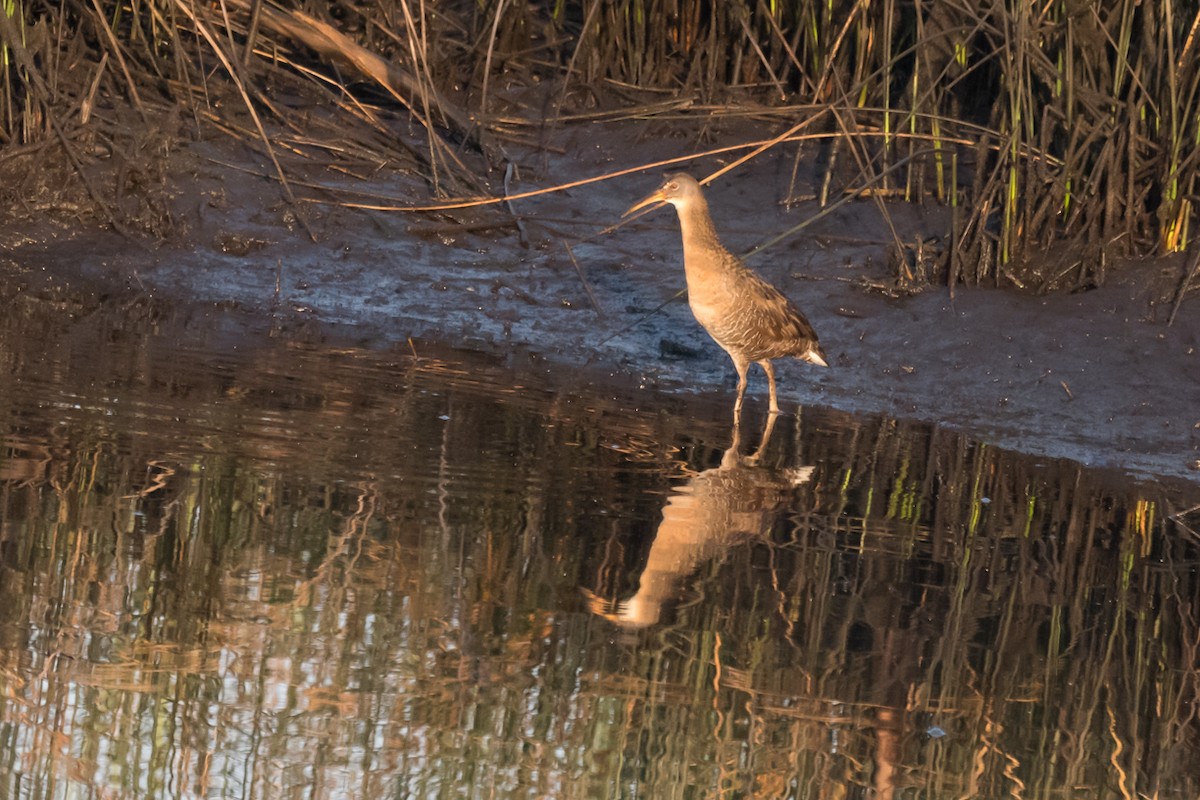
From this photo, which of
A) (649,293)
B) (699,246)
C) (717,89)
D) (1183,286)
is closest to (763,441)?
(699,246)

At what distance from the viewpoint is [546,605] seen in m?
4.08

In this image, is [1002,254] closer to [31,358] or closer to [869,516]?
[869,516]

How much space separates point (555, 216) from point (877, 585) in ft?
16.3

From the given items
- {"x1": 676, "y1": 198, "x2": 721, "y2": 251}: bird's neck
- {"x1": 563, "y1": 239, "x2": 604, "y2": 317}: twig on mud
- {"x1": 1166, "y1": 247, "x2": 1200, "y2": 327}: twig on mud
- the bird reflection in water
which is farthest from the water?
{"x1": 563, "y1": 239, "x2": 604, "y2": 317}: twig on mud

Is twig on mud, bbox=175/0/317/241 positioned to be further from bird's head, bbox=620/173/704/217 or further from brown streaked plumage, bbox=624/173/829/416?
brown streaked plumage, bbox=624/173/829/416

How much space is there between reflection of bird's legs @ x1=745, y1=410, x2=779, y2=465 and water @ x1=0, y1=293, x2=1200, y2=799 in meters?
0.02

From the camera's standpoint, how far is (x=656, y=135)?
395 inches

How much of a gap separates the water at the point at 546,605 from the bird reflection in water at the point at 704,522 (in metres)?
0.02

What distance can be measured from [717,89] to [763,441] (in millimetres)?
4145

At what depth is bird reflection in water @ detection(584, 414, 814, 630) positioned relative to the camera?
4.14m

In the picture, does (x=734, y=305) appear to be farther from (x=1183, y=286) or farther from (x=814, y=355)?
(x=1183, y=286)

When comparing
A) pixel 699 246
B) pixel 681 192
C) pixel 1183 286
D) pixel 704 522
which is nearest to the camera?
pixel 704 522

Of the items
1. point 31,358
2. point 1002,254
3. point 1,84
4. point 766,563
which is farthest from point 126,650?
point 1,84

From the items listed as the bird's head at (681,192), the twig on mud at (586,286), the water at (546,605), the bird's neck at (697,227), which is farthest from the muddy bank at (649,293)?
the water at (546,605)
